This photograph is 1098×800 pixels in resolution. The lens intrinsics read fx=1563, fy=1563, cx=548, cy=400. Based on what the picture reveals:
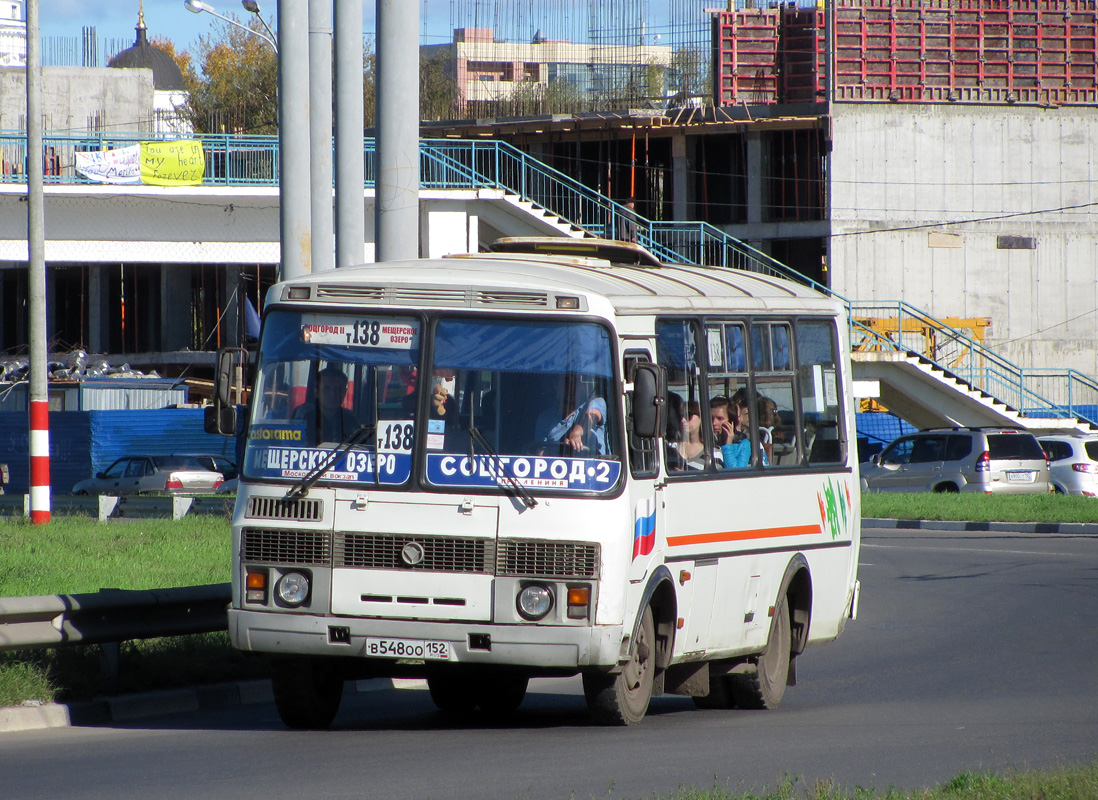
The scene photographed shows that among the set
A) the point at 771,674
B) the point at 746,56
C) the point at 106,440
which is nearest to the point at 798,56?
the point at 746,56

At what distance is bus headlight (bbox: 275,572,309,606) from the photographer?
27.9 feet

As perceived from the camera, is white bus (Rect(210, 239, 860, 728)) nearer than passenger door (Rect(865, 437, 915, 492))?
Yes

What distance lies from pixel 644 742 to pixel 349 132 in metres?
8.92

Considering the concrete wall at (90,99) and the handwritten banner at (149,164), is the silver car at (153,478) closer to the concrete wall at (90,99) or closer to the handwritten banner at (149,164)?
the handwritten banner at (149,164)

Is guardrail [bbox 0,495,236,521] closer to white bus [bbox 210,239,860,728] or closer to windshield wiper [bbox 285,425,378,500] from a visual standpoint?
white bus [bbox 210,239,860,728]

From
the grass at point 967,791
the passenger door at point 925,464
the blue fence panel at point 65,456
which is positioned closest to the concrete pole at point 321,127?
the grass at point 967,791

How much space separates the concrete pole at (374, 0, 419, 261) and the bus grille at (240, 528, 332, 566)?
222 inches

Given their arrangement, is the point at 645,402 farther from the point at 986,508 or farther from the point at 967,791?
the point at 986,508

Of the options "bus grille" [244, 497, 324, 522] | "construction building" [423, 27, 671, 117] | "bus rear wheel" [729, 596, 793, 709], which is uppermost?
"construction building" [423, 27, 671, 117]

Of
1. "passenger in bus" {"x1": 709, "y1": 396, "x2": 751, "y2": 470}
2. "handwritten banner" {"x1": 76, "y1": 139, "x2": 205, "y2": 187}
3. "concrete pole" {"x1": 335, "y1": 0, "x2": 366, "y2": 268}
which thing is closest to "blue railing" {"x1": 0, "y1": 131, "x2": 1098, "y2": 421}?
"handwritten banner" {"x1": 76, "y1": 139, "x2": 205, "y2": 187}

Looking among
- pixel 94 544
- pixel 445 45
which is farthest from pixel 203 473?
pixel 445 45

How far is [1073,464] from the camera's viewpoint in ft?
104

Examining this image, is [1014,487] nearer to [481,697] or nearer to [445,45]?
[481,697]

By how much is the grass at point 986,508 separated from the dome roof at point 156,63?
196 ft
